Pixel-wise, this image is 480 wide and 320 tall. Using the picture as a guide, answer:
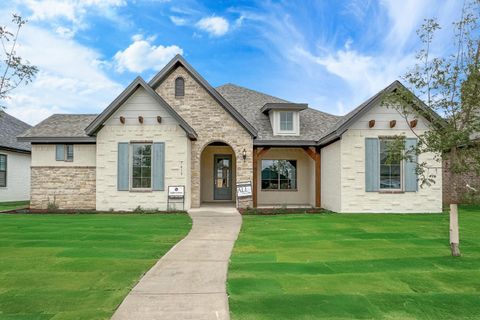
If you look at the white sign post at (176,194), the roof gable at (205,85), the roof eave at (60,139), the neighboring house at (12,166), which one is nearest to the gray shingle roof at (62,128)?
the roof eave at (60,139)

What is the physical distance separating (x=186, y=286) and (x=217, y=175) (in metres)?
15.0

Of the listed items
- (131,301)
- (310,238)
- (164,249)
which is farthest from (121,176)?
(131,301)

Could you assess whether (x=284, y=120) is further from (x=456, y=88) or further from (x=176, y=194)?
(x=456, y=88)

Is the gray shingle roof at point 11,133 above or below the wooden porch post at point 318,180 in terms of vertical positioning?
above

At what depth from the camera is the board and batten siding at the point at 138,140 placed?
50.3ft

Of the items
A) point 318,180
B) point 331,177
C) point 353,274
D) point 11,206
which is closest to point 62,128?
point 11,206

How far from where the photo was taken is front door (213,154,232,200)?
20172 mm

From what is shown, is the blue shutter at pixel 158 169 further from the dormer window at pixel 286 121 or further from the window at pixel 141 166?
the dormer window at pixel 286 121

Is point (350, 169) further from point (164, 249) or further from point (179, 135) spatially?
point (164, 249)

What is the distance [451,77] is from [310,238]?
508 centimetres

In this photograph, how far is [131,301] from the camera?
473cm

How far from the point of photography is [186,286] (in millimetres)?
5344

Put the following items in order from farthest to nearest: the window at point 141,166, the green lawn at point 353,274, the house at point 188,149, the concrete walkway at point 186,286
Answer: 1. the window at point 141,166
2. the house at point 188,149
3. the green lawn at point 353,274
4. the concrete walkway at point 186,286

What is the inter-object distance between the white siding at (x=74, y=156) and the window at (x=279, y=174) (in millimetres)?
9051
